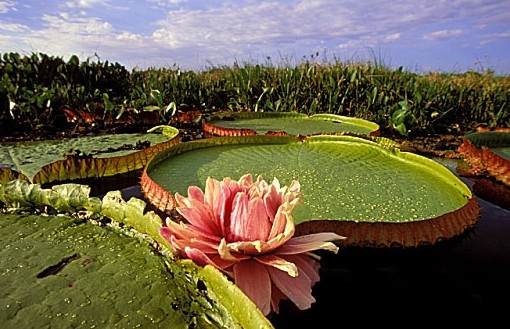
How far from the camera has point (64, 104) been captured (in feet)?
13.2

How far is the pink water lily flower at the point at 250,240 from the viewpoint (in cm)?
76

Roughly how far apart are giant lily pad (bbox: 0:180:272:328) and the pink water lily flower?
0.21 feet

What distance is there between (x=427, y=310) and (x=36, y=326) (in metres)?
0.95

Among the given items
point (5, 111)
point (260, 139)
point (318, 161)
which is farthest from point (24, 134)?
point (318, 161)

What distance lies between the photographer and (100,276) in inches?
35.0

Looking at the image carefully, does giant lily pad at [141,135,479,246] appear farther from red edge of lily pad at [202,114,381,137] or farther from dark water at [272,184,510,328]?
red edge of lily pad at [202,114,381,137]

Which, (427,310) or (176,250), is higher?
(176,250)

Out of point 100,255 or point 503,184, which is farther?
point 503,184

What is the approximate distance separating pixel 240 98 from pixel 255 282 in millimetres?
4793

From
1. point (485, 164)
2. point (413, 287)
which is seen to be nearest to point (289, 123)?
point (485, 164)

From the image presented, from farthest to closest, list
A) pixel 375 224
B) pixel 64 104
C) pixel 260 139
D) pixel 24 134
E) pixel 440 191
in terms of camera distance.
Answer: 1. pixel 64 104
2. pixel 24 134
3. pixel 260 139
4. pixel 440 191
5. pixel 375 224

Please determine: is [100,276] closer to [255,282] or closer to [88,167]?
[255,282]

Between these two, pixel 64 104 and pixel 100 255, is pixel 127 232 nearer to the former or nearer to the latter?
pixel 100 255

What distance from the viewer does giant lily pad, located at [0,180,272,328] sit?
0.71 metres
